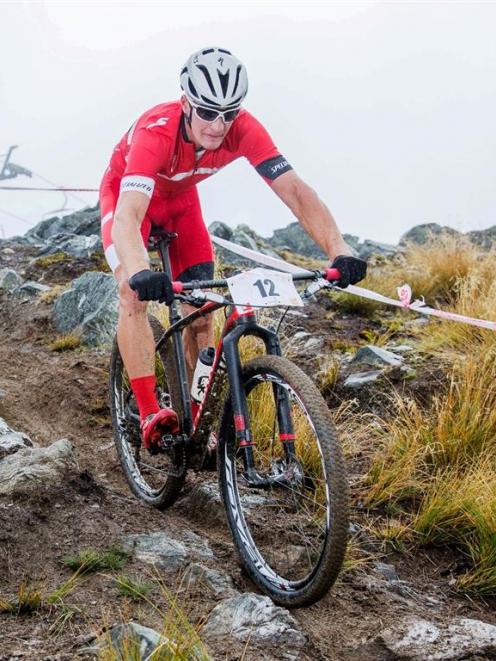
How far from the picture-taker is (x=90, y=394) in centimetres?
672

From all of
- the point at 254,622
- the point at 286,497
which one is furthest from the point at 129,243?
the point at 254,622

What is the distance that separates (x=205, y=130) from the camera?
13.9ft

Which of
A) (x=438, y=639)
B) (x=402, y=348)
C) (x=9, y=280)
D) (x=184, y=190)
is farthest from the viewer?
(x=9, y=280)

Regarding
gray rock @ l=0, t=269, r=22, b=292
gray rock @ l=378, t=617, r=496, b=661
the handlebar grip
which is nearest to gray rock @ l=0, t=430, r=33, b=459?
the handlebar grip

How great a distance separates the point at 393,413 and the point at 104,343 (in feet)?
11.1

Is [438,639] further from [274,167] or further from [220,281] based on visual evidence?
[274,167]

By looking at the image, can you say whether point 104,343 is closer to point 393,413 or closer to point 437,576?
point 393,413

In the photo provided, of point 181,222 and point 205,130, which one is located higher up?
point 205,130

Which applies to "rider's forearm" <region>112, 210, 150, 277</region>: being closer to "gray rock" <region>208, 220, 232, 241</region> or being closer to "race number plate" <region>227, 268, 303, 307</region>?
"race number plate" <region>227, 268, 303, 307</region>

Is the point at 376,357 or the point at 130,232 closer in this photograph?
the point at 130,232

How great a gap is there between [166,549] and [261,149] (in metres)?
2.24

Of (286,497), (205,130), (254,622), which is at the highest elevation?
(205,130)

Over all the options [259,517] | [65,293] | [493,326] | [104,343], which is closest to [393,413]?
[493,326]

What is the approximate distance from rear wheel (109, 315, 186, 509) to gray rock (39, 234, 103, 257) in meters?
7.04
